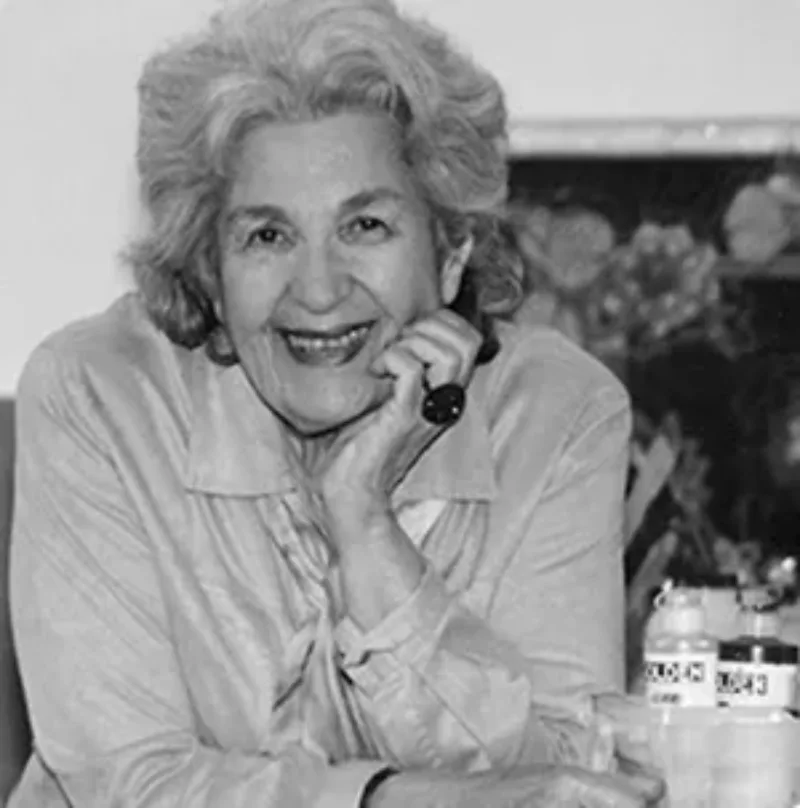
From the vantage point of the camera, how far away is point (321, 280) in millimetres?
1790

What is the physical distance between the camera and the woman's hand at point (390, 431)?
183 centimetres

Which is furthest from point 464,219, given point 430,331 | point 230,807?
point 230,807

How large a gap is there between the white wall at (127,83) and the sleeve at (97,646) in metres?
0.57

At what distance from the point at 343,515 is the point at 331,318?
6.8 inches

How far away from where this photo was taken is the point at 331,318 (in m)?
1.80

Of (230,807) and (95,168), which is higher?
(95,168)

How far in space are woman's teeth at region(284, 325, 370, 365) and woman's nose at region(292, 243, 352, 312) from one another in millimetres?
36

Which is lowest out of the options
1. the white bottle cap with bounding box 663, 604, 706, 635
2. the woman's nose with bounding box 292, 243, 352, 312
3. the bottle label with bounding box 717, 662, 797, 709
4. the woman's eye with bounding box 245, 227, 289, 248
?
the bottle label with bounding box 717, 662, 797, 709

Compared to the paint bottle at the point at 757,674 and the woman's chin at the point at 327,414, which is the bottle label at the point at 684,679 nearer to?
the paint bottle at the point at 757,674

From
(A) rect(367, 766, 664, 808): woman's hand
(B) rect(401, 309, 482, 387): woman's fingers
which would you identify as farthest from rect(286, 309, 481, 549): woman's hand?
(A) rect(367, 766, 664, 808): woman's hand

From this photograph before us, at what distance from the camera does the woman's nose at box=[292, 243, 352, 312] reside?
1791 mm

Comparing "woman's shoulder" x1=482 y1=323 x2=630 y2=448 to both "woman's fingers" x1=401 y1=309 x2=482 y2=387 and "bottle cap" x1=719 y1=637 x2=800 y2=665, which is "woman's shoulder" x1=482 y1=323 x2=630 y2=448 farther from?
"bottle cap" x1=719 y1=637 x2=800 y2=665

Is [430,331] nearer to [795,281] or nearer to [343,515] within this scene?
[343,515]

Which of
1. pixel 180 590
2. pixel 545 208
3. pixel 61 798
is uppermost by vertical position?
pixel 545 208
